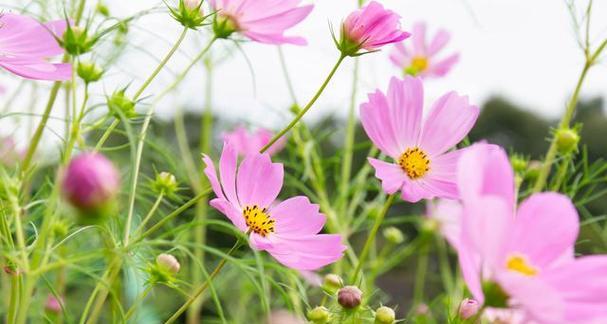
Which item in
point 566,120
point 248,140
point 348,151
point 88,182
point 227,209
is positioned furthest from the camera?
point 248,140

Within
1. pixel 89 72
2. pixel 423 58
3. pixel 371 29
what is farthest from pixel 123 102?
pixel 423 58

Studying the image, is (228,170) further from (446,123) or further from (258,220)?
(446,123)

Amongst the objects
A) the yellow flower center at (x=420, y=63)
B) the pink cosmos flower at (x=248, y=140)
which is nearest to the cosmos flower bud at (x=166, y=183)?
the pink cosmos flower at (x=248, y=140)

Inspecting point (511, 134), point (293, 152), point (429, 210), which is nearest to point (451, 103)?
point (293, 152)

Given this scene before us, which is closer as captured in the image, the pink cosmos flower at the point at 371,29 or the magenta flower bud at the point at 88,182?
the magenta flower bud at the point at 88,182

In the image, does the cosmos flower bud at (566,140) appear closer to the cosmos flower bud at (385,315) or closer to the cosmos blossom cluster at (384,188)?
the cosmos blossom cluster at (384,188)
